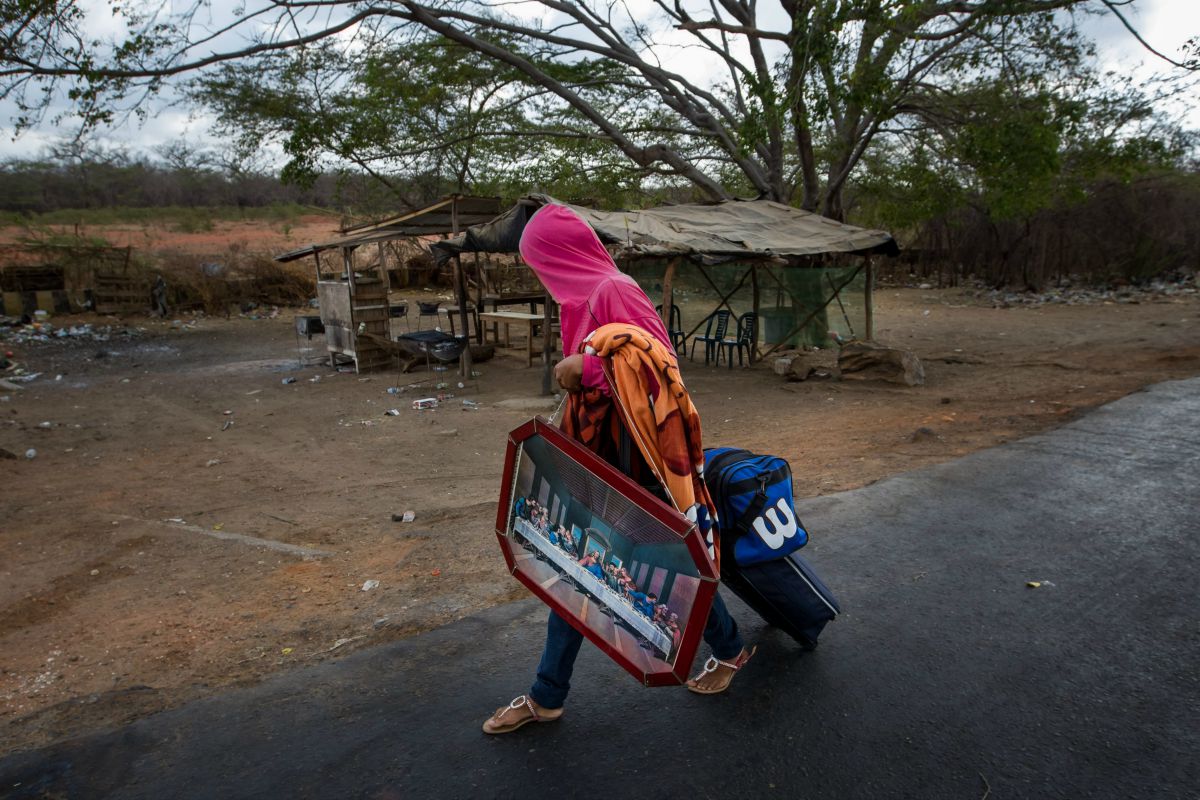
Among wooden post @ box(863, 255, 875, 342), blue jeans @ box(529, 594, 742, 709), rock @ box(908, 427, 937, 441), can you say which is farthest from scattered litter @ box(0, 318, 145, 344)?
blue jeans @ box(529, 594, 742, 709)

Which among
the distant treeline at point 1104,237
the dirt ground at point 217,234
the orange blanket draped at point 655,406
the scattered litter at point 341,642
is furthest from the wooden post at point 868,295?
the dirt ground at point 217,234

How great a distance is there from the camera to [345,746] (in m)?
2.70

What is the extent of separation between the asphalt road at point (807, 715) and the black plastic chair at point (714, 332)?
10.4 metres

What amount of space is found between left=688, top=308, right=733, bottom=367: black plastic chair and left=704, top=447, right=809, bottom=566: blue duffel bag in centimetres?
1133

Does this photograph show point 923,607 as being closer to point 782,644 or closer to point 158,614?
point 782,644

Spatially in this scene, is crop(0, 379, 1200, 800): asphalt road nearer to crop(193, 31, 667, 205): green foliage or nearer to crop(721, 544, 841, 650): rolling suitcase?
crop(721, 544, 841, 650): rolling suitcase

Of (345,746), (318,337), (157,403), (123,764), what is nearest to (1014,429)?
(345,746)

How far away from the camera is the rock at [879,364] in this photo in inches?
431

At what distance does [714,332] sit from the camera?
14.9 meters

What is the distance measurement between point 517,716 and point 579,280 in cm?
152

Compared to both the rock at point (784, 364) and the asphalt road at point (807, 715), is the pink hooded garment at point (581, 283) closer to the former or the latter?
the asphalt road at point (807, 715)

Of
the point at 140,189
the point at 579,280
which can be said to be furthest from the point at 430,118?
the point at 140,189

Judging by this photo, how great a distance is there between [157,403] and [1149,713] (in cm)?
1244

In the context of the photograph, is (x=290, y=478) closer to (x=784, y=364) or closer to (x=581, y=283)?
(x=581, y=283)
